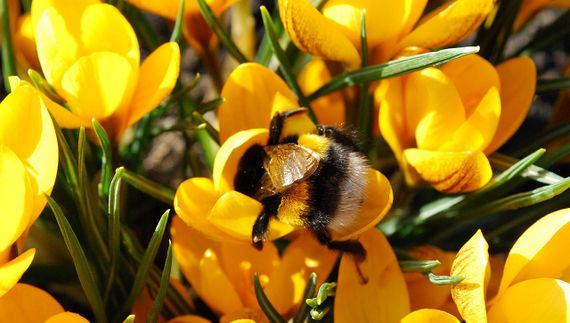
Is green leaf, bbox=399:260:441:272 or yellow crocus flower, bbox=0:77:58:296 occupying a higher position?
yellow crocus flower, bbox=0:77:58:296

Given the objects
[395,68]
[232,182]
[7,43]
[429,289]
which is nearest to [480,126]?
[395,68]

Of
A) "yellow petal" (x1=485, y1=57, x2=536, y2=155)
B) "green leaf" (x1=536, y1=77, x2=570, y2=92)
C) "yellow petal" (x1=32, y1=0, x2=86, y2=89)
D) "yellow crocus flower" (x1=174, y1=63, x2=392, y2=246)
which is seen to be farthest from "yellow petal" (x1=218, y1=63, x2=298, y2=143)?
"green leaf" (x1=536, y1=77, x2=570, y2=92)

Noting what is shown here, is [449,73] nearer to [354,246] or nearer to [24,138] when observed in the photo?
[354,246]

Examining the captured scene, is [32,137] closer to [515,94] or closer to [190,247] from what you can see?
[190,247]

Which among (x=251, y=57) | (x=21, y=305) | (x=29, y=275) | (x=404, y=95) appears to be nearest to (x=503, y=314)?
(x=404, y=95)

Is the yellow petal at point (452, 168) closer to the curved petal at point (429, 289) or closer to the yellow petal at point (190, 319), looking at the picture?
the curved petal at point (429, 289)

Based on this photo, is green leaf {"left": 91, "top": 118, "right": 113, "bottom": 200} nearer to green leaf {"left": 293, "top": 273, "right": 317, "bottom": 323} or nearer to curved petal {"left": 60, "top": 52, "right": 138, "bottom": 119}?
curved petal {"left": 60, "top": 52, "right": 138, "bottom": 119}
